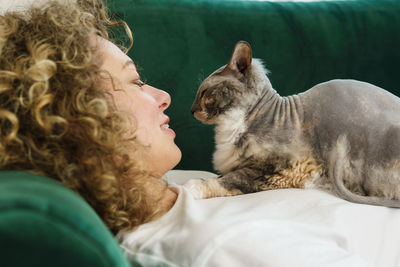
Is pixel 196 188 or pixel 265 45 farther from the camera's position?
pixel 265 45

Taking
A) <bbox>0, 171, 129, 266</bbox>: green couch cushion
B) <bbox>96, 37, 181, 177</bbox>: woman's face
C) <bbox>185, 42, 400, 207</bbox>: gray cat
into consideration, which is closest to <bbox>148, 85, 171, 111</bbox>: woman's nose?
<bbox>96, 37, 181, 177</bbox>: woman's face

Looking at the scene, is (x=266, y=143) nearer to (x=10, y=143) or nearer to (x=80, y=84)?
(x=80, y=84)

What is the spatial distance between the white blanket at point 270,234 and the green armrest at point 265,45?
2.20 feet

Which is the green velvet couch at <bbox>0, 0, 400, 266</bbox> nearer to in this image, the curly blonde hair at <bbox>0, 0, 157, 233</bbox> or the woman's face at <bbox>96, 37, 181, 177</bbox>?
the woman's face at <bbox>96, 37, 181, 177</bbox>

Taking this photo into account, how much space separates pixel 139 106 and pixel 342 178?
A: 542 mm

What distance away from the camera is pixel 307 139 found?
1.11 m

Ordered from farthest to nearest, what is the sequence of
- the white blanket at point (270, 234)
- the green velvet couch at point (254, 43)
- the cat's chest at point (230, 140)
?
the green velvet couch at point (254, 43) < the cat's chest at point (230, 140) < the white blanket at point (270, 234)

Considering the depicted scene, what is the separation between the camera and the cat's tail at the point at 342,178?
1032mm

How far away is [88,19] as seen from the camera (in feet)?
3.28

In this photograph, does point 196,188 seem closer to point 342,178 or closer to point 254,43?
point 342,178

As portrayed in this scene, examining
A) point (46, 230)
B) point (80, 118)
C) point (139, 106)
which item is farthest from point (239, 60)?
point (46, 230)

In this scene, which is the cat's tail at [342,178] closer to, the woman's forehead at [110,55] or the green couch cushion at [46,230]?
the woman's forehead at [110,55]

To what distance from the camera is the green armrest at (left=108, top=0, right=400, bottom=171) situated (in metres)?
1.62

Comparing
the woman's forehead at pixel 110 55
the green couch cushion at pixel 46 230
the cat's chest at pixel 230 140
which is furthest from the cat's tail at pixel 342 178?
the green couch cushion at pixel 46 230
